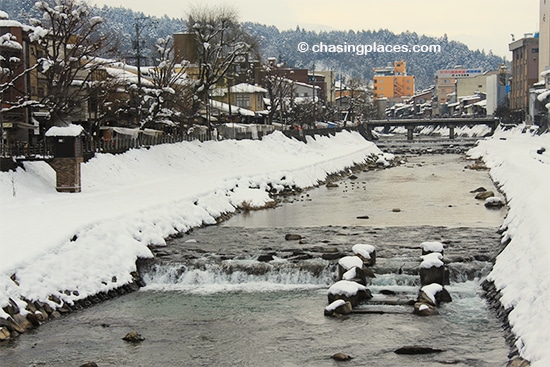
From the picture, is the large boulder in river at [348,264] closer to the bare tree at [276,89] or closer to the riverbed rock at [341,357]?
the riverbed rock at [341,357]

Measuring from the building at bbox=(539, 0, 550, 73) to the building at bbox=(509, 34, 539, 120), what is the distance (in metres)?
4.07

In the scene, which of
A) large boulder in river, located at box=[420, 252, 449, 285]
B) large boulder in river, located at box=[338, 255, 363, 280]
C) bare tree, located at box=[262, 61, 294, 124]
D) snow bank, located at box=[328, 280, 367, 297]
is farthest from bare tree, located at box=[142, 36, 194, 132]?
snow bank, located at box=[328, 280, 367, 297]

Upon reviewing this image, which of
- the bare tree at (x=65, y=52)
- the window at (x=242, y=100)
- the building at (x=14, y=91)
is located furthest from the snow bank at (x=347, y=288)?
the window at (x=242, y=100)

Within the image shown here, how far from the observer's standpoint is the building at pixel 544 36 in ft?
346

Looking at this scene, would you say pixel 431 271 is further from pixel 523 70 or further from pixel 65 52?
pixel 523 70

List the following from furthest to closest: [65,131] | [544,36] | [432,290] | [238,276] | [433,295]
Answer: [544,36]
[65,131]
[238,276]
[432,290]
[433,295]

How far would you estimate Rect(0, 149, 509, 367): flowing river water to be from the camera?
13.3 m

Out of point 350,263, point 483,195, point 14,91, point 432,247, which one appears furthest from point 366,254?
point 14,91

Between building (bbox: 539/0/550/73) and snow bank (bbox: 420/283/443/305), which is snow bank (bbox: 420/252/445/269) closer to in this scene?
snow bank (bbox: 420/283/443/305)

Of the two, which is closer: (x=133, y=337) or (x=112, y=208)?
(x=133, y=337)

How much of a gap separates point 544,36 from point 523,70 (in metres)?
11.7

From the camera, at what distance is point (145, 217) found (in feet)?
78.7

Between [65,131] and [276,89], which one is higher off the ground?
[276,89]

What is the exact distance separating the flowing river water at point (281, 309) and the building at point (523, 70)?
89631 mm
